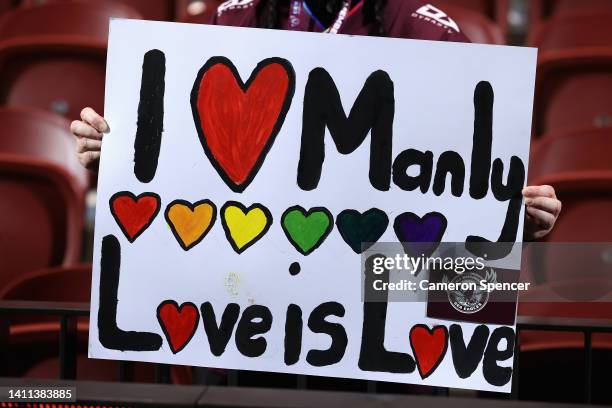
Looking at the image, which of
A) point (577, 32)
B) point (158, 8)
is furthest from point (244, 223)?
point (158, 8)

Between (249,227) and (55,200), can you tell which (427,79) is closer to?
(249,227)

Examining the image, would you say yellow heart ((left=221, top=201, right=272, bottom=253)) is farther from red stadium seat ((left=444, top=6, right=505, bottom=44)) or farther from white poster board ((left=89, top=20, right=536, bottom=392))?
red stadium seat ((left=444, top=6, right=505, bottom=44))

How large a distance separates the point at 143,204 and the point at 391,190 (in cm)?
24

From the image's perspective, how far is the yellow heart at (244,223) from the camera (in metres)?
0.76

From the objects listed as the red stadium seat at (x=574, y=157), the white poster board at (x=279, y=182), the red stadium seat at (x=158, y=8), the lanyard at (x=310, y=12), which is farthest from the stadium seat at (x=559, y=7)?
the white poster board at (x=279, y=182)

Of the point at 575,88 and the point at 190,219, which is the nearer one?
the point at 190,219

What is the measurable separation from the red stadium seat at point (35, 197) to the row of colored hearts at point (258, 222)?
73 cm

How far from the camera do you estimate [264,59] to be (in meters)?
0.77

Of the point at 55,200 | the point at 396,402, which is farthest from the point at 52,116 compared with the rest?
the point at 396,402

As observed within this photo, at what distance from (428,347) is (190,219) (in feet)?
0.84

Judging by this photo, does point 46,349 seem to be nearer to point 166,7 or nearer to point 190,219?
point 190,219

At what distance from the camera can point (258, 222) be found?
0.76 meters

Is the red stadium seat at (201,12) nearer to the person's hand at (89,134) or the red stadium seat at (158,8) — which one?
the red stadium seat at (158,8)

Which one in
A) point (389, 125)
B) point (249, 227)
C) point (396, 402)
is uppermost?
point (389, 125)
